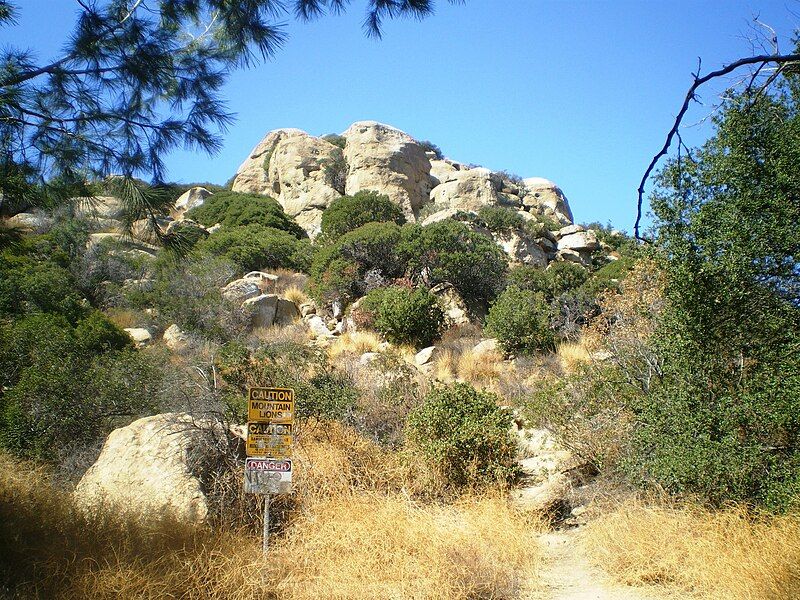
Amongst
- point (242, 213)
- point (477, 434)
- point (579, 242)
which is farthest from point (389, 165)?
point (477, 434)

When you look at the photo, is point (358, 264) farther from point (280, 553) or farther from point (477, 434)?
point (280, 553)

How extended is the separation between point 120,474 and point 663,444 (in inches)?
260

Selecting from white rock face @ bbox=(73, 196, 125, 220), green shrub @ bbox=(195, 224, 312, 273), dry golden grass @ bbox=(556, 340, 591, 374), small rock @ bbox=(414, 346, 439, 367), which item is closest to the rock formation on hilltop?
green shrub @ bbox=(195, 224, 312, 273)

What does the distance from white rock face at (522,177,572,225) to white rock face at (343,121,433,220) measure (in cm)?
572

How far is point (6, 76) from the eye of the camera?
567 centimetres

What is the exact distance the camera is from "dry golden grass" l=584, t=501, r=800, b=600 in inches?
228

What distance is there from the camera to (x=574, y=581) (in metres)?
7.19

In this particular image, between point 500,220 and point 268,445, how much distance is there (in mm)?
23399

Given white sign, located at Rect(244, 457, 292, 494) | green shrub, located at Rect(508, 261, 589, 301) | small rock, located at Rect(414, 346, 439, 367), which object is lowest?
white sign, located at Rect(244, 457, 292, 494)

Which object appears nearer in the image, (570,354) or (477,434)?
(477,434)

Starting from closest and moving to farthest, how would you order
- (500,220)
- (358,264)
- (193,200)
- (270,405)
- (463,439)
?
(270,405), (463,439), (358,264), (500,220), (193,200)

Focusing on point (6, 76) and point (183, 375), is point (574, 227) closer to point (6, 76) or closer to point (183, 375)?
point (183, 375)

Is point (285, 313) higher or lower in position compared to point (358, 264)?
lower

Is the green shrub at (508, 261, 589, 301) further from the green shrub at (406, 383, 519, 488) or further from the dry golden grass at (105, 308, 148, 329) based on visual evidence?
the dry golden grass at (105, 308, 148, 329)
